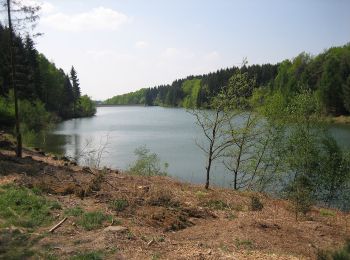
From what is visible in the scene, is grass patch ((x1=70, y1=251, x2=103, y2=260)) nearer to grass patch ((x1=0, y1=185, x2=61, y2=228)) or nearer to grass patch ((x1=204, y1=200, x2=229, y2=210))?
grass patch ((x1=0, y1=185, x2=61, y2=228))

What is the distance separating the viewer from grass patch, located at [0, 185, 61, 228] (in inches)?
397

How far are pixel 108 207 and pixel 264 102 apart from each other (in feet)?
52.5

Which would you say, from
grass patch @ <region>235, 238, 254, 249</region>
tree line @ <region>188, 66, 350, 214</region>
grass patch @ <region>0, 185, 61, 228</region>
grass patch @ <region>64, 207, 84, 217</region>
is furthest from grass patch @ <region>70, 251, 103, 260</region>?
tree line @ <region>188, 66, 350, 214</region>

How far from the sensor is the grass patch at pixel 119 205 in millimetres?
11961

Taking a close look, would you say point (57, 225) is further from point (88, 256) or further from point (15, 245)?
point (88, 256)

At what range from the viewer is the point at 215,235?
34.8 ft

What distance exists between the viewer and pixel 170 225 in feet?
36.9

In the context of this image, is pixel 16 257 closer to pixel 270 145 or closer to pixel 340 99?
pixel 270 145

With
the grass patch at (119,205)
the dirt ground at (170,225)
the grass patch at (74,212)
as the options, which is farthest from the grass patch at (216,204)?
the grass patch at (74,212)

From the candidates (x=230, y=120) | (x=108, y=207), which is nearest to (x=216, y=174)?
(x=230, y=120)

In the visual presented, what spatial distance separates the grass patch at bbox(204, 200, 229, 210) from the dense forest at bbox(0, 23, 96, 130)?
13990 mm

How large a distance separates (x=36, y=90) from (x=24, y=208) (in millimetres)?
58167

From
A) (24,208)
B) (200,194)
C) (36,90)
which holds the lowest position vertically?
(200,194)

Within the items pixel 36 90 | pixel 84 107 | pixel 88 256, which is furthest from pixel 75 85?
pixel 88 256
